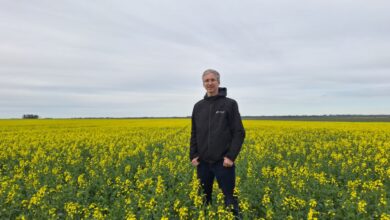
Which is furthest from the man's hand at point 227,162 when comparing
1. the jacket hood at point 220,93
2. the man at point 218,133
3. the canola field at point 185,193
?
the jacket hood at point 220,93

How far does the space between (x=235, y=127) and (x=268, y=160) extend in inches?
282

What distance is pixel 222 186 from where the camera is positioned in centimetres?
605

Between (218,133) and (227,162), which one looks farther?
(218,133)

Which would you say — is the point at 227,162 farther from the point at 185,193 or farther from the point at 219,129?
the point at 185,193

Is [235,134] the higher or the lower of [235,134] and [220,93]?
the lower

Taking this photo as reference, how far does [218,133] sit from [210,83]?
0.90 m

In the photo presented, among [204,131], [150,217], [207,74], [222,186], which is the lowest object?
[150,217]

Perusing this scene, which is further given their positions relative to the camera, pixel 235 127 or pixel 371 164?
pixel 371 164

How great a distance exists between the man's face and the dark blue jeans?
128cm

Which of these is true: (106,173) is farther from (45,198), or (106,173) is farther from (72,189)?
(45,198)

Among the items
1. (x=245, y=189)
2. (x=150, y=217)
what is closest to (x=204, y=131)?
(x=150, y=217)

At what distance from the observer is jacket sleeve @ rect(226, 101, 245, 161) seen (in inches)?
227

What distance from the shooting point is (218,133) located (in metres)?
5.90

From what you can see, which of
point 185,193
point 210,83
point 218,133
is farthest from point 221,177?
point 185,193
